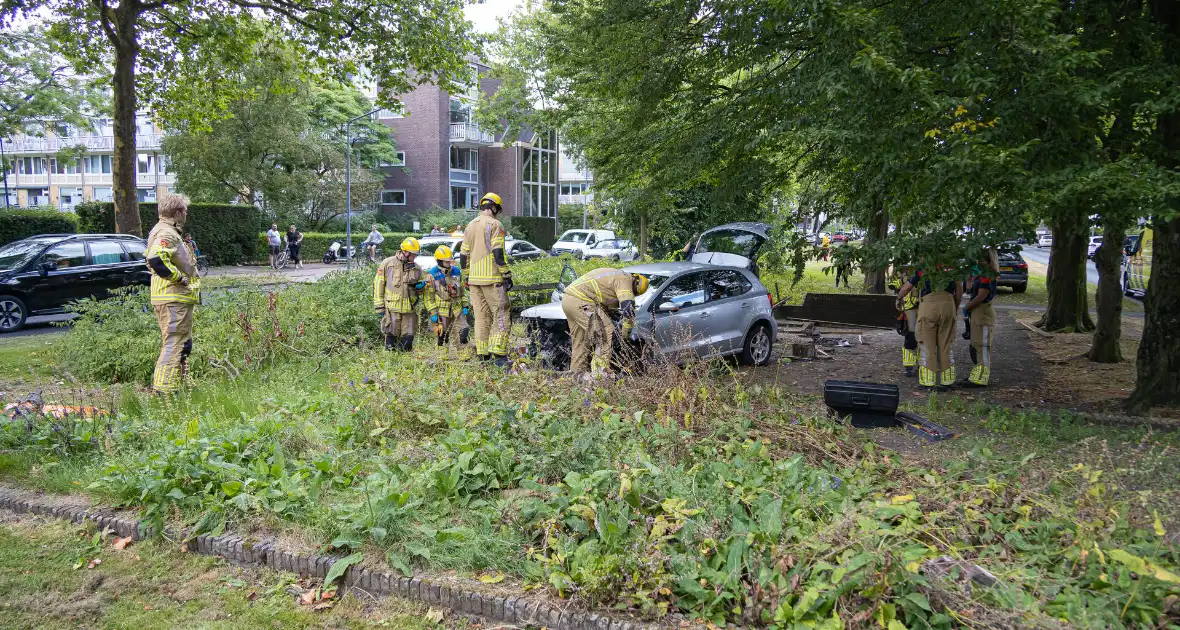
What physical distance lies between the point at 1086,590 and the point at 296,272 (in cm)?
2894

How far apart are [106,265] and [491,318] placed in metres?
9.34

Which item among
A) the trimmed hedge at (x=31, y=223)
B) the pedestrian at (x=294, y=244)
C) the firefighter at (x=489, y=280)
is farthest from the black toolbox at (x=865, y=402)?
the pedestrian at (x=294, y=244)

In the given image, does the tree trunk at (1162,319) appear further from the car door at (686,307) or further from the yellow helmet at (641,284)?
the yellow helmet at (641,284)

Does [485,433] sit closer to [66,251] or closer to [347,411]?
[347,411]

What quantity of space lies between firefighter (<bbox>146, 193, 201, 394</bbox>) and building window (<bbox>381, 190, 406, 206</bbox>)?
41.7 meters

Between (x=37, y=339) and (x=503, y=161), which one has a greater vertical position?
(x=503, y=161)

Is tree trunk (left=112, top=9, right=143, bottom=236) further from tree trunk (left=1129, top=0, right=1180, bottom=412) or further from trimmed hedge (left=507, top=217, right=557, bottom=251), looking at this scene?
trimmed hedge (left=507, top=217, right=557, bottom=251)

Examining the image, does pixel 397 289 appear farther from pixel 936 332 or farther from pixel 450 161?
pixel 450 161

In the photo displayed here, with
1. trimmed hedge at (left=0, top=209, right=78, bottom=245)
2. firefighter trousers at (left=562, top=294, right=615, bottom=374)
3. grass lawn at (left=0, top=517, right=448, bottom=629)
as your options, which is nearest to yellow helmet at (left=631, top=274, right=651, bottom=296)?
firefighter trousers at (left=562, top=294, right=615, bottom=374)

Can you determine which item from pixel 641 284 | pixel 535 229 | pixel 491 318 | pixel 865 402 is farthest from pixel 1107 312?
pixel 535 229

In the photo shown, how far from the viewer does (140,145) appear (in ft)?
193

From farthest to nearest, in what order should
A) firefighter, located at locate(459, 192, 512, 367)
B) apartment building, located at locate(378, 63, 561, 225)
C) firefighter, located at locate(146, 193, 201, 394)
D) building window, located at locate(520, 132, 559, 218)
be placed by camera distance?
building window, located at locate(520, 132, 559, 218), apartment building, located at locate(378, 63, 561, 225), firefighter, located at locate(459, 192, 512, 367), firefighter, located at locate(146, 193, 201, 394)

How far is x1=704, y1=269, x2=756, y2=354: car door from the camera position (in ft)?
32.9

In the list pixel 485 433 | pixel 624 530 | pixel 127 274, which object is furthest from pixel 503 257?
pixel 127 274
